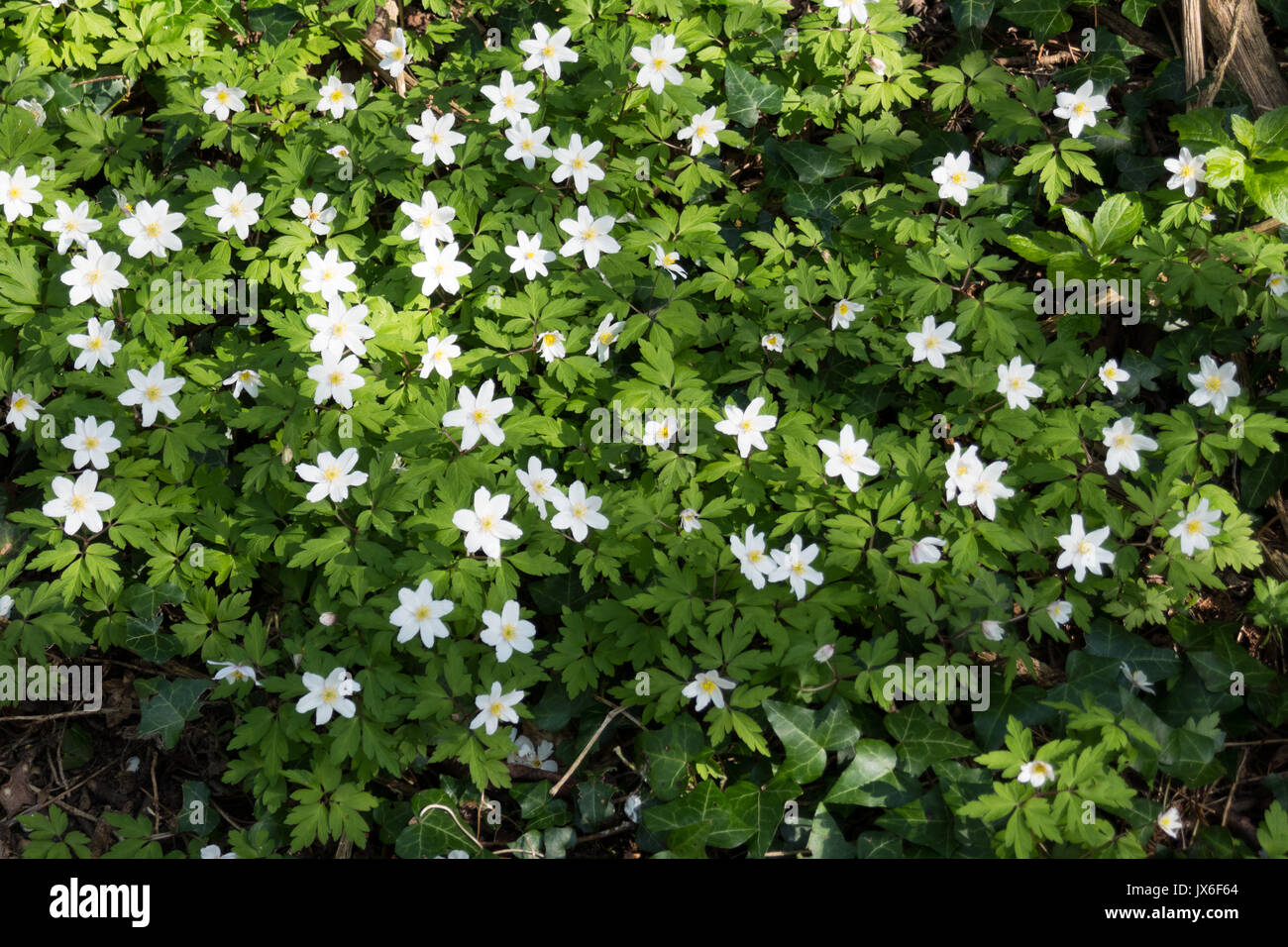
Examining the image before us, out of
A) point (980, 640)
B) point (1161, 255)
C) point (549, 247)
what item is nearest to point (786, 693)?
point (980, 640)

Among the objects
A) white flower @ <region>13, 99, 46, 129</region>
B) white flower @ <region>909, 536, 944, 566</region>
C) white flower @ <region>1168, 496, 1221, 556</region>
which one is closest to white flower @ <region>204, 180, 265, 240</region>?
white flower @ <region>13, 99, 46, 129</region>

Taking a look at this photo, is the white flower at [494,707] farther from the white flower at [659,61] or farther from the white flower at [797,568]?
the white flower at [659,61]

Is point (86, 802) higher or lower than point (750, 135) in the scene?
lower

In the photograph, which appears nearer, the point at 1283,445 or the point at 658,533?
the point at 658,533

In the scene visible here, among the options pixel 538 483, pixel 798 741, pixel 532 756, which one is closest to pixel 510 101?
pixel 538 483

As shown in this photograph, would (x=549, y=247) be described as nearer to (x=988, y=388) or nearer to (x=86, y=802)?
(x=988, y=388)

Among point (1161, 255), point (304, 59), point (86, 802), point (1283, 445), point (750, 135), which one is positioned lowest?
point (86, 802)

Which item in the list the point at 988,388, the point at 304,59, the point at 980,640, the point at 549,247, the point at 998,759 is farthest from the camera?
the point at 304,59
